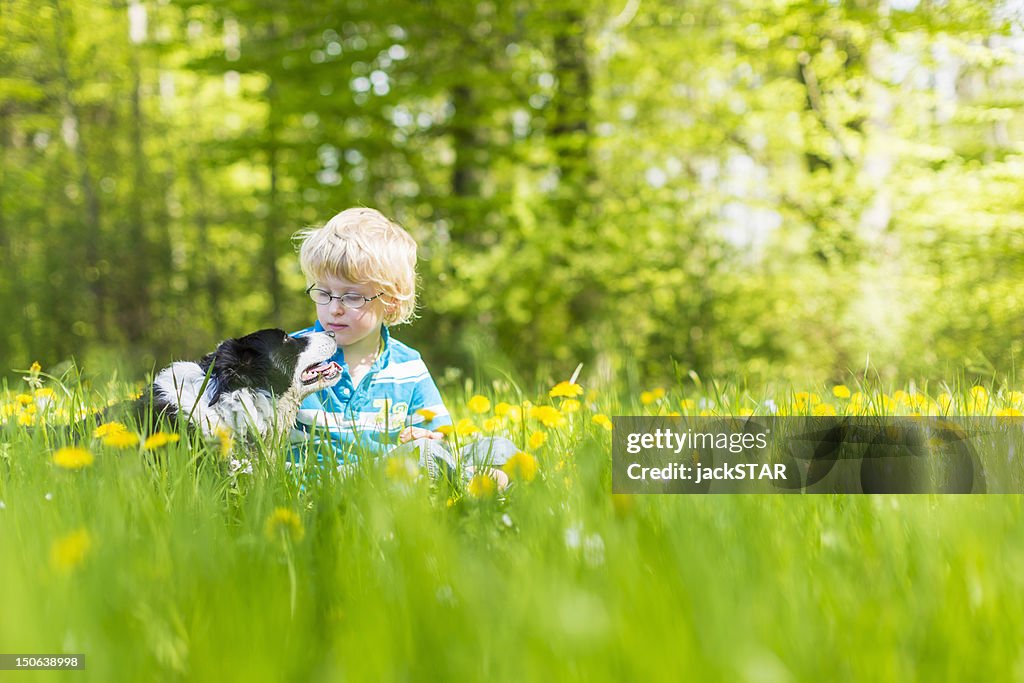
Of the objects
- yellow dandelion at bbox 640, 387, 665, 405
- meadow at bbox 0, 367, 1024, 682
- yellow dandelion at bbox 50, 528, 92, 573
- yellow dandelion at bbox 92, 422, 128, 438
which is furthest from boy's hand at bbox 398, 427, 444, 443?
yellow dandelion at bbox 50, 528, 92, 573

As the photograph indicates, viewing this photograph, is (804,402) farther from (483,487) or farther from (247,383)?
(247,383)

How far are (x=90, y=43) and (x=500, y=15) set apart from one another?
6558mm

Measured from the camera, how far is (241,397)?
2.38 meters

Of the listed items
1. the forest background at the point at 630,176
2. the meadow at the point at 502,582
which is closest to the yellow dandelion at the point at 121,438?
the meadow at the point at 502,582

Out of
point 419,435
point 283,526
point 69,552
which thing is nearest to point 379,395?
point 419,435

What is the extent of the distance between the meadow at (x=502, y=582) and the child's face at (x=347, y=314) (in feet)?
3.24

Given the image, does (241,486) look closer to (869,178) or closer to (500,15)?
(500,15)

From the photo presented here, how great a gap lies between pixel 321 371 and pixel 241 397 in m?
0.28

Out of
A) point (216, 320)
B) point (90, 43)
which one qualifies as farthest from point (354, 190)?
point (90, 43)

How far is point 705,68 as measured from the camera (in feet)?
30.6

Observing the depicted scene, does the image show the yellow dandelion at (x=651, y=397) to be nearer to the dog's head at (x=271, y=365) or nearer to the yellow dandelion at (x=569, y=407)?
the yellow dandelion at (x=569, y=407)

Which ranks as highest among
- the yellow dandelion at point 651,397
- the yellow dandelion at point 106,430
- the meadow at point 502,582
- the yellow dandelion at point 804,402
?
the yellow dandelion at point 651,397

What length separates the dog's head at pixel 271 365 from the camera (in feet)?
8.05

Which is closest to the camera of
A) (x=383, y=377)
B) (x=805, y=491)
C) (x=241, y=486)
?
(x=805, y=491)
